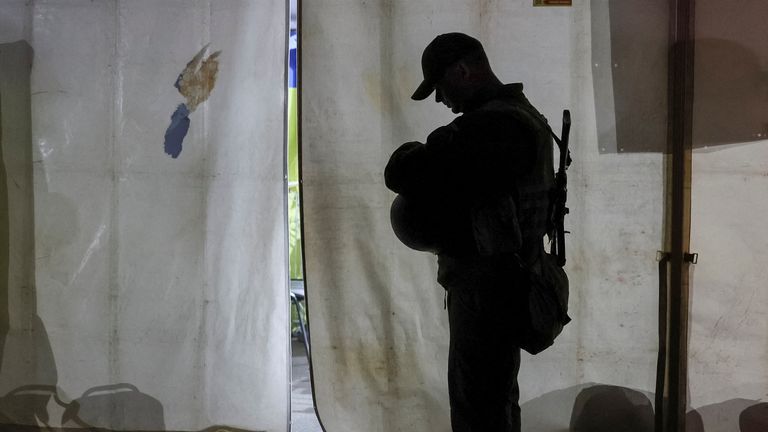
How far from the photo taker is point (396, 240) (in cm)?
228

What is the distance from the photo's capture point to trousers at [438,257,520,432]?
154 cm

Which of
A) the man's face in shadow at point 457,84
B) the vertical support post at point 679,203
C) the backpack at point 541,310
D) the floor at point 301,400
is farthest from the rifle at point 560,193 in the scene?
the floor at point 301,400

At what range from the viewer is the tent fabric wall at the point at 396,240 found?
7.22 feet

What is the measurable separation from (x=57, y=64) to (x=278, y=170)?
33.9 inches

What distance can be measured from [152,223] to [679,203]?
178cm

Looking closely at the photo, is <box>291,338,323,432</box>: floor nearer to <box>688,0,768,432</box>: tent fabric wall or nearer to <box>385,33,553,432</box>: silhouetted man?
<box>385,33,553,432</box>: silhouetted man

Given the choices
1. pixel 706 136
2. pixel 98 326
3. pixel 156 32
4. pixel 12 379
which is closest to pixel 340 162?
pixel 156 32

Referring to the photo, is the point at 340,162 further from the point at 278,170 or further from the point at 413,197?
the point at 413,197

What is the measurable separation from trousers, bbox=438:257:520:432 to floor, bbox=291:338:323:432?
113 cm

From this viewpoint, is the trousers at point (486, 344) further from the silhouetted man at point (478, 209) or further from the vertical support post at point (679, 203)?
the vertical support post at point (679, 203)

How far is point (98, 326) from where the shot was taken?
93.9 inches

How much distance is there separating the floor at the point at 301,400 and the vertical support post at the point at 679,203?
4.16ft

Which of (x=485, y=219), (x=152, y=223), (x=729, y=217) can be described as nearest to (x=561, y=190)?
(x=485, y=219)

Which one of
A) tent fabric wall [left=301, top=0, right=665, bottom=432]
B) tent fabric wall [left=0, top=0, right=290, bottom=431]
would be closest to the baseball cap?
tent fabric wall [left=301, top=0, right=665, bottom=432]
